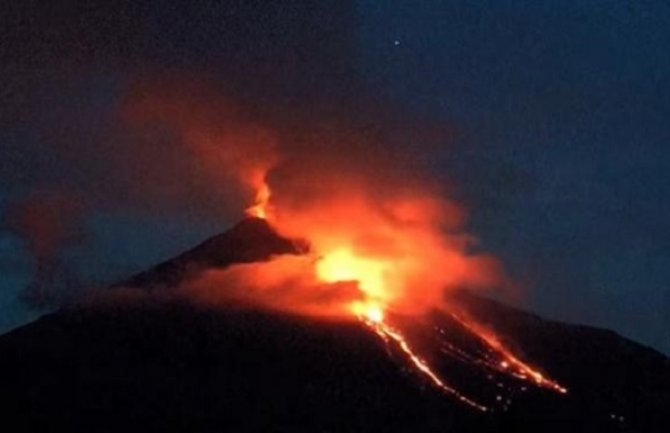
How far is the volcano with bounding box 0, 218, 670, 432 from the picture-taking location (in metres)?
86.6

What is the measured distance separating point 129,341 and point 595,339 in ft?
100

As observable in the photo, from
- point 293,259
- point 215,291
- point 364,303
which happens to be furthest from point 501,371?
point 215,291

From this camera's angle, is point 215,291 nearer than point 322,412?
No

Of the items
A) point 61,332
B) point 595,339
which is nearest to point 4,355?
point 61,332

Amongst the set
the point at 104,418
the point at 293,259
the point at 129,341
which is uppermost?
the point at 293,259

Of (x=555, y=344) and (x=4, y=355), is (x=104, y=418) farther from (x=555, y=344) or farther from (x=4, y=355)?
(x=555, y=344)

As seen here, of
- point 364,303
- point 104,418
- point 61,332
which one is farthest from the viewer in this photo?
point 61,332

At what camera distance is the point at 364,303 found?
95.4 m

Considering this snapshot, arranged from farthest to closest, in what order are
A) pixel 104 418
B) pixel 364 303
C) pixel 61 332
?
pixel 61 332
pixel 364 303
pixel 104 418

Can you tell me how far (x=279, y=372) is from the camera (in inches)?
3684

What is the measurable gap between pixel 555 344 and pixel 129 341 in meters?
26.8

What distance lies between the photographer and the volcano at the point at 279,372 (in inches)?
3408

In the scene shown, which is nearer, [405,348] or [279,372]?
[405,348]

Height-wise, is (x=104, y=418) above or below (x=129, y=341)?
below
